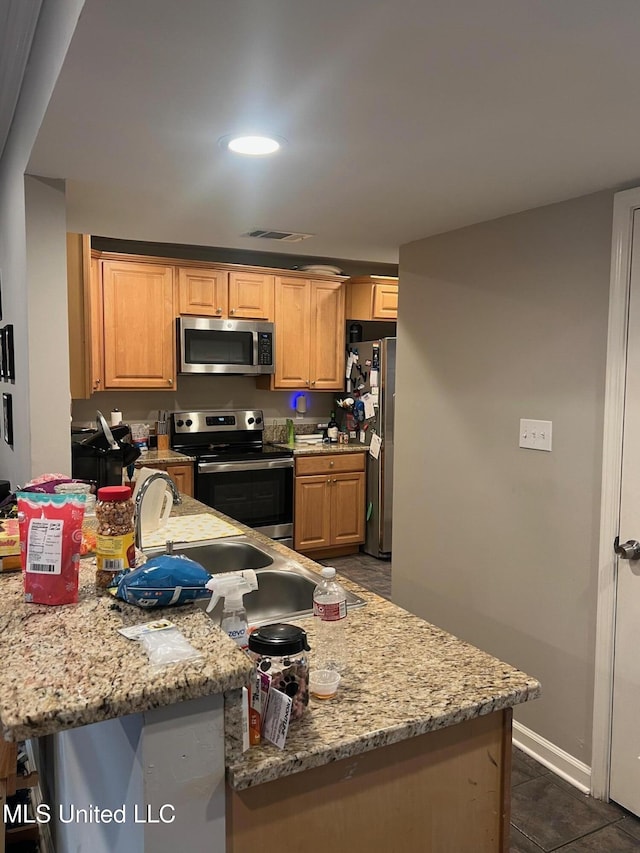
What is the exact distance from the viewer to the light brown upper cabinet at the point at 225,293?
474cm

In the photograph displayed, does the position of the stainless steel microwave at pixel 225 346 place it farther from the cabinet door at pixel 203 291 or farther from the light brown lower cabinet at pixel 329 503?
the light brown lower cabinet at pixel 329 503

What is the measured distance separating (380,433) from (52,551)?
3.95 metres

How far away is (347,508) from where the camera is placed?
514cm

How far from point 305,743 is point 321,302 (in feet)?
14.8

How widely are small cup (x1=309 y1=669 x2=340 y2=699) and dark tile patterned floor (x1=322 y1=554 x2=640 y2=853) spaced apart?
4.24 feet

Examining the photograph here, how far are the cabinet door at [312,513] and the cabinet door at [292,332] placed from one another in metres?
0.83

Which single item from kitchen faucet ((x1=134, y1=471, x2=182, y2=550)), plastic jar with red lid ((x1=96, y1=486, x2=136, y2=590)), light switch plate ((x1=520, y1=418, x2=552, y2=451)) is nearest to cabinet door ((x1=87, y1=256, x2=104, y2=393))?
kitchen faucet ((x1=134, y1=471, x2=182, y2=550))

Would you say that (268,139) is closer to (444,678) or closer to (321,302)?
(444,678)

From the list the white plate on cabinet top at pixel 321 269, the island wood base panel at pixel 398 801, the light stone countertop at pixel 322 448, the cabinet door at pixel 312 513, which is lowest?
the cabinet door at pixel 312 513

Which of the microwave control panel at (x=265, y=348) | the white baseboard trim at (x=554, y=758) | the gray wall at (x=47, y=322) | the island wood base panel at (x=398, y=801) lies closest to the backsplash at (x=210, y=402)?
the microwave control panel at (x=265, y=348)

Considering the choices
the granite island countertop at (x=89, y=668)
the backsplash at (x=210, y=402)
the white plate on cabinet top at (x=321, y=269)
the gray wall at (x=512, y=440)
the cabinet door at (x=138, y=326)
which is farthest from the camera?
the white plate on cabinet top at (x=321, y=269)

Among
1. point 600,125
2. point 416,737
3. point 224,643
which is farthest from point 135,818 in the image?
A: point 600,125

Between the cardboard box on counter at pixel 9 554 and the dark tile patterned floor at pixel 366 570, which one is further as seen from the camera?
the dark tile patterned floor at pixel 366 570

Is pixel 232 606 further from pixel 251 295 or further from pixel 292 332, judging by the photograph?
pixel 292 332
